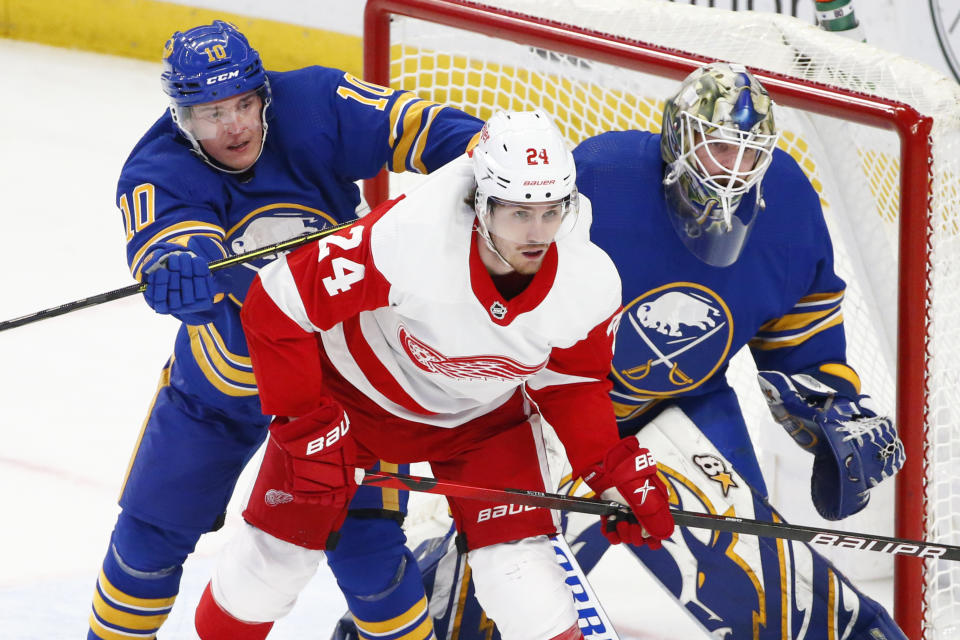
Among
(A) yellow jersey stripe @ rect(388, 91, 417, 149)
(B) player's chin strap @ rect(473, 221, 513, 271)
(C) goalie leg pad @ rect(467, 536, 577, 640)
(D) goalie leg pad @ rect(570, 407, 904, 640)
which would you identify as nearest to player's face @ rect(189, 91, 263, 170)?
(A) yellow jersey stripe @ rect(388, 91, 417, 149)

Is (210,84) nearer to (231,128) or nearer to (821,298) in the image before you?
(231,128)

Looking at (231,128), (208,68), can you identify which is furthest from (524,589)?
(208,68)

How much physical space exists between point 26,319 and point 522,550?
1.07m

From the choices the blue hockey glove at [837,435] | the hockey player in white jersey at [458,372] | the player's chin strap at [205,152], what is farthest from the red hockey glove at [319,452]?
the blue hockey glove at [837,435]

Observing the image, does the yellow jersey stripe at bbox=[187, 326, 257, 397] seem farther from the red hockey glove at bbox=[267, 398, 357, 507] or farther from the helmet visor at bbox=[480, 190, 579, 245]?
the helmet visor at bbox=[480, 190, 579, 245]

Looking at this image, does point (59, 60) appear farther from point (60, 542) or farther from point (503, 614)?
point (503, 614)

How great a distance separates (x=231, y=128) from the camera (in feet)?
7.62

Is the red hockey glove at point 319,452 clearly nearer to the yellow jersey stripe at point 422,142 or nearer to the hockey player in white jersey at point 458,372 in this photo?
the hockey player in white jersey at point 458,372

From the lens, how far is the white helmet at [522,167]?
193 cm

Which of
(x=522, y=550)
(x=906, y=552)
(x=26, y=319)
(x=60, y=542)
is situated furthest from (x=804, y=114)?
(x=60, y=542)

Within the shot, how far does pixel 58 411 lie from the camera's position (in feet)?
11.8

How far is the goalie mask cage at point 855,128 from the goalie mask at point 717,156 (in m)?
0.38

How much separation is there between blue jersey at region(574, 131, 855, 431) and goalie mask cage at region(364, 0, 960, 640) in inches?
8.1

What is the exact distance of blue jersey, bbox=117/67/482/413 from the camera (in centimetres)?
239
